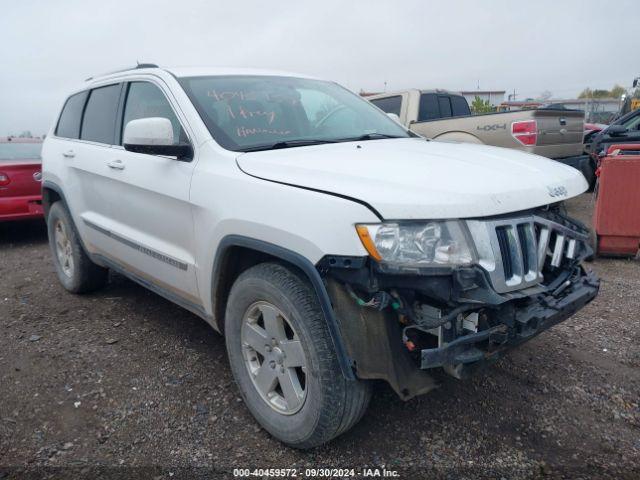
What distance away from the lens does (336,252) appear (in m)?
2.10

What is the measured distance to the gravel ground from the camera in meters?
2.52

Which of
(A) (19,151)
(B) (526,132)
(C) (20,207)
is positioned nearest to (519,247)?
(B) (526,132)

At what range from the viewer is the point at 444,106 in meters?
9.41

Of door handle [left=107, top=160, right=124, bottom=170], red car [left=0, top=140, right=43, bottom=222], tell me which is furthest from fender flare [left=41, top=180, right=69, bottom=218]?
red car [left=0, top=140, right=43, bottom=222]

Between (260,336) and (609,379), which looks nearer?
(260,336)

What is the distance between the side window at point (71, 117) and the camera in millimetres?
Answer: 4586

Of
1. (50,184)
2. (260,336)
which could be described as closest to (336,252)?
(260,336)

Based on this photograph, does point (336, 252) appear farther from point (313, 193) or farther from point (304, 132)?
point (304, 132)

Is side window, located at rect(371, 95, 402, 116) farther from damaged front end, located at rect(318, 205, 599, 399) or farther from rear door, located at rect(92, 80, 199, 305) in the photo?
damaged front end, located at rect(318, 205, 599, 399)

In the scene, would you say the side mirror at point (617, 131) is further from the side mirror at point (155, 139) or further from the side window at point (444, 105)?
the side mirror at point (155, 139)

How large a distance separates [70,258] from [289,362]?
324 centimetres

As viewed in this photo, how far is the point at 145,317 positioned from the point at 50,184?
5.23 feet

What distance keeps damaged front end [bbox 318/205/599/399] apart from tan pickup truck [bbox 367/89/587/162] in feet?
17.2

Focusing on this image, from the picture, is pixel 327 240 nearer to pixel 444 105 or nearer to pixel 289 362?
pixel 289 362
